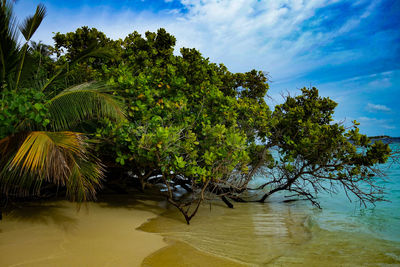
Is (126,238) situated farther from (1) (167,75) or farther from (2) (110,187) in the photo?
(1) (167,75)

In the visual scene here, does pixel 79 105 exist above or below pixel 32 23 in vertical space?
below

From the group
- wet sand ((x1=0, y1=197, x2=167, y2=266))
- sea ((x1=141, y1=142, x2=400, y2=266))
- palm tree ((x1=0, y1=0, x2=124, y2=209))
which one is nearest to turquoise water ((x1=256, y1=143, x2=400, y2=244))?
sea ((x1=141, y1=142, x2=400, y2=266))

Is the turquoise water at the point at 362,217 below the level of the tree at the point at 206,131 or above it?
below

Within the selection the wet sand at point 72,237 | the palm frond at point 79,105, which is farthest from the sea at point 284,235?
the palm frond at point 79,105

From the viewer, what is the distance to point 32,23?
4.86 m

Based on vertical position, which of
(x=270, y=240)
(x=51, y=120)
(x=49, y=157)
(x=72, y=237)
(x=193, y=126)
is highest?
(x=193, y=126)

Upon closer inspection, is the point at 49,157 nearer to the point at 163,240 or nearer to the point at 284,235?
the point at 163,240

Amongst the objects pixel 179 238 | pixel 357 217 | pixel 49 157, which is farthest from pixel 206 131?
pixel 357 217

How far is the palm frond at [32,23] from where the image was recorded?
4.83 m

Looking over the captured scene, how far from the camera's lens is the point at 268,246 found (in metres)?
4.84

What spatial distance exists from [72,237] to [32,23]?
160 inches

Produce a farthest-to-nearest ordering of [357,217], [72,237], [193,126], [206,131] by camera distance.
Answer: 1. [357,217]
2. [193,126]
3. [206,131]
4. [72,237]

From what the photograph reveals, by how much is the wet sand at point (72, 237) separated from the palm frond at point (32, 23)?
3532mm

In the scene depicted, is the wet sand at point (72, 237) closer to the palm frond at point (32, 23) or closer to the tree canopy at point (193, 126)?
the tree canopy at point (193, 126)
